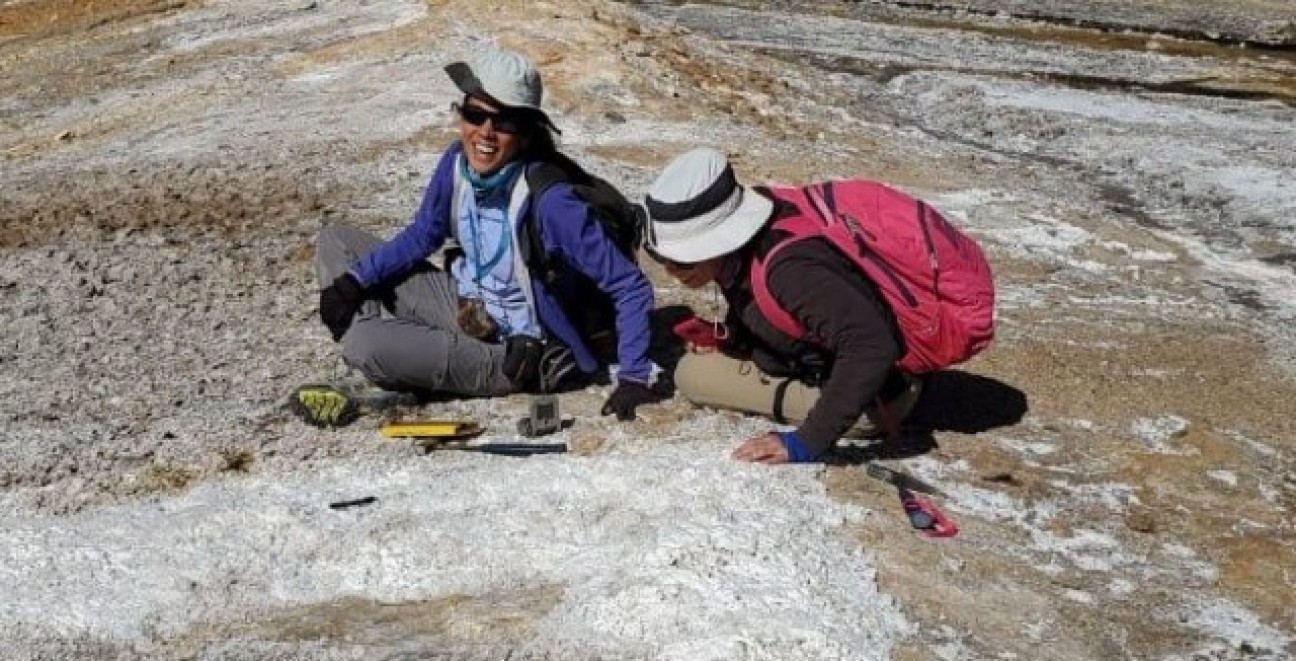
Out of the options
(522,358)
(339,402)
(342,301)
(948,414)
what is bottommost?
(948,414)

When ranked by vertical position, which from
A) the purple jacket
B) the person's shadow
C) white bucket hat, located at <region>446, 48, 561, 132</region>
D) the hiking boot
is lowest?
the person's shadow

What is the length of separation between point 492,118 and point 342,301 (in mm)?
1252

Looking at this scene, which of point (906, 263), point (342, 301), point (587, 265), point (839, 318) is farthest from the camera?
point (342, 301)

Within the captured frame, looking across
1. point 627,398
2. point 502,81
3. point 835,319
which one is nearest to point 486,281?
point 627,398

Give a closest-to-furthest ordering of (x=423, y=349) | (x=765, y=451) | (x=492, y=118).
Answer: (x=765, y=451) < (x=492, y=118) < (x=423, y=349)

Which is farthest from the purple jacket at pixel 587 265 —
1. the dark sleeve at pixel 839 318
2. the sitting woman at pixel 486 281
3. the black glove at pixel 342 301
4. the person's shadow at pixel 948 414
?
the person's shadow at pixel 948 414

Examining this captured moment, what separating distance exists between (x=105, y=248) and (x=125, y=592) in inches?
163

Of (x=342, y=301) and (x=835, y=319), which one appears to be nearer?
(x=835, y=319)

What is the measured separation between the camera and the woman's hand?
545 centimetres

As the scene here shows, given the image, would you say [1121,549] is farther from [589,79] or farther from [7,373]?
[589,79]

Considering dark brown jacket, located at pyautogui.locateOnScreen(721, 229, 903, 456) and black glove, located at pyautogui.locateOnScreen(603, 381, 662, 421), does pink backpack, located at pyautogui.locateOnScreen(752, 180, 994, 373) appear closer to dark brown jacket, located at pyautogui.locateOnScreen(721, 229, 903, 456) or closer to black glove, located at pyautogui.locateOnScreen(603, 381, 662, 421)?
dark brown jacket, located at pyautogui.locateOnScreen(721, 229, 903, 456)

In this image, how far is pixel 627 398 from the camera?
Answer: 5.87 meters

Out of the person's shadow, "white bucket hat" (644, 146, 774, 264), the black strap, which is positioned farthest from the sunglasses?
the person's shadow

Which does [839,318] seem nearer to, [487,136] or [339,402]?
[487,136]
